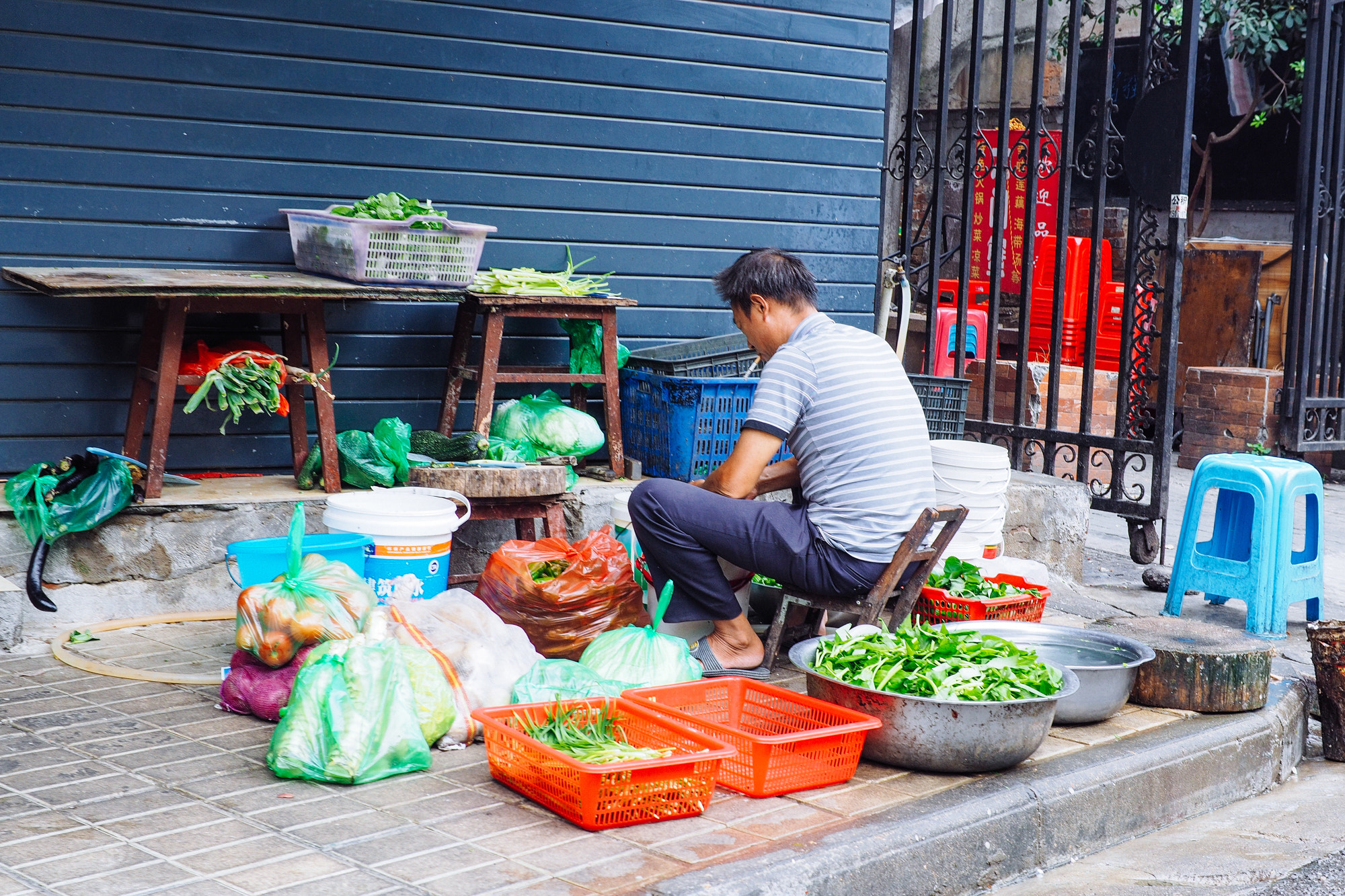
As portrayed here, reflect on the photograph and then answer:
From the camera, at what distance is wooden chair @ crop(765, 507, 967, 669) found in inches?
177

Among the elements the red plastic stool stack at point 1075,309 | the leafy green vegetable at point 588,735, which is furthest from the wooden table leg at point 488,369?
the red plastic stool stack at point 1075,309

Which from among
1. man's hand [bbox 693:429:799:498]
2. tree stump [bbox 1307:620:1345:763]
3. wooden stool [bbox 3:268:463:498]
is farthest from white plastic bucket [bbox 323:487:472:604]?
tree stump [bbox 1307:620:1345:763]

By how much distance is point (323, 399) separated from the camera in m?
5.46

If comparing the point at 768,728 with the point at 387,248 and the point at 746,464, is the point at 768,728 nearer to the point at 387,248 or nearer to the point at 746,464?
the point at 746,464

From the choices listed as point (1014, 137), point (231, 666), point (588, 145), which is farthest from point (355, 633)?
point (1014, 137)

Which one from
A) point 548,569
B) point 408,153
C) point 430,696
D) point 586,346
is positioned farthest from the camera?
point 586,346

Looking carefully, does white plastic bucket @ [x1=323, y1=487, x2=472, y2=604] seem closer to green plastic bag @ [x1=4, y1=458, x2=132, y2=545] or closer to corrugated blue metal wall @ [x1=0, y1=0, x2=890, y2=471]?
green plastic bag @ [x1=4, y1=458, x2=132, y2=545]

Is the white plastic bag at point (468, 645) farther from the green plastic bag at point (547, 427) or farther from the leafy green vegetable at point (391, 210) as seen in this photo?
the leafy green vegetable at point (391, 210)

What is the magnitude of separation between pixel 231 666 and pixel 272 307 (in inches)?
73.0

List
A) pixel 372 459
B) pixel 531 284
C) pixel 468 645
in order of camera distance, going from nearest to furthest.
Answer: pixel 468 645
pixel 372 459
pixel 531 284

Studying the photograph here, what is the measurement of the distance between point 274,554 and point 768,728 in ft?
6.26

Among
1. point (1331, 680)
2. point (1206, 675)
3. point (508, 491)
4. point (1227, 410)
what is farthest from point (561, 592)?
point (1227, 410)

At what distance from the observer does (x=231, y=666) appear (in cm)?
410

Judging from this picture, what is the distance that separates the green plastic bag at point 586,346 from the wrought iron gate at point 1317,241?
4612mm
